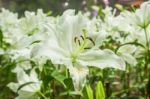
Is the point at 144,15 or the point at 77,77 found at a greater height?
the point at 144,15

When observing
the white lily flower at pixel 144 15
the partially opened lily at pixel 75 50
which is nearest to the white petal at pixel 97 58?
the partially opened lily at pixel 75 50

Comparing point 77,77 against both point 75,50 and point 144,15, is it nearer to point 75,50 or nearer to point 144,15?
point 75,50

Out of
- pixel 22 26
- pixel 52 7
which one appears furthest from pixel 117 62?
pixel 52 7

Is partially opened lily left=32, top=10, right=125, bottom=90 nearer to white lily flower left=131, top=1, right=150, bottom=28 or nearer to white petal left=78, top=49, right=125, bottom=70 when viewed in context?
white petal left=78, top=49, right=125, bottom=70

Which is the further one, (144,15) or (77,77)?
(144,15)

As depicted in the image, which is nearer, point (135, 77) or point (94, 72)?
point (94, 72)

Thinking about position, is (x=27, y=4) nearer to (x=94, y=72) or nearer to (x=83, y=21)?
(x=94, y=72)

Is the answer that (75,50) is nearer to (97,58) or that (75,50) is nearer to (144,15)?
(97,58)

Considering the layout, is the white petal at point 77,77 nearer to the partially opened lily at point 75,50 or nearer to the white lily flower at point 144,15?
the partially opened lily at point 75,50

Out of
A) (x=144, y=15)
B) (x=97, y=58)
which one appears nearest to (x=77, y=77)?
(x=97, y=58)
